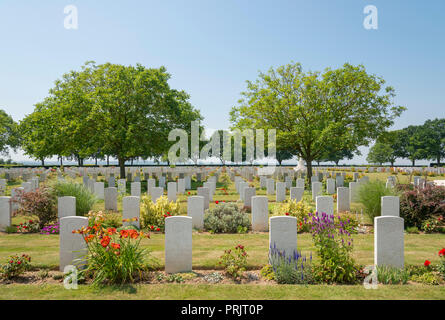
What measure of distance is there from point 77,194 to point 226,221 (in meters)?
Result: 5.88

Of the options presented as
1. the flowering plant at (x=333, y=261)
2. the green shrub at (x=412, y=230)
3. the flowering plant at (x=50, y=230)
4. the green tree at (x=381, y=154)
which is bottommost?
the green shrub at (x=412, y=230)

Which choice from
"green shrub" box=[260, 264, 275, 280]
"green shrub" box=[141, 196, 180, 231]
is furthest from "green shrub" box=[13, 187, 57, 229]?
"green shrub" box=[260, 264, 275, 280]

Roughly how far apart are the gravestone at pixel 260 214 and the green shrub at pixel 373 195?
4.26 metres

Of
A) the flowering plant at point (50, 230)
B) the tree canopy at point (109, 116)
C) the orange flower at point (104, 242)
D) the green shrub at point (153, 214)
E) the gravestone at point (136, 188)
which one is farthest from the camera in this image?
the tree canopy at point (109, 116)

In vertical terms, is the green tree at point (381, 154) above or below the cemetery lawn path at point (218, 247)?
above

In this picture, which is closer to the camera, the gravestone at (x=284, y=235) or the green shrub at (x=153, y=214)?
the gravestone at (x=284, y=235)

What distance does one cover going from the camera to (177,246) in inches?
233

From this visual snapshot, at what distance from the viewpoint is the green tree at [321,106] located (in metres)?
22.7

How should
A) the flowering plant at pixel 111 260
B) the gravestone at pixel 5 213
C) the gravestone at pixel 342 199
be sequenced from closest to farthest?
1. the flowering plant at pixel 111 260
2. the gravestone at pixel 5 213
3. the gravestone at pixel 342 199

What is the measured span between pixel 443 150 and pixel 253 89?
85213 mm

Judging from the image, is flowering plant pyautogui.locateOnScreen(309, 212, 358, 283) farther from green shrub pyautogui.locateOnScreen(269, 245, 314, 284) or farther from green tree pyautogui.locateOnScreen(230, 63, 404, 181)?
green tree pyautogui.locateOnScreen(230, 63, 404, 181)

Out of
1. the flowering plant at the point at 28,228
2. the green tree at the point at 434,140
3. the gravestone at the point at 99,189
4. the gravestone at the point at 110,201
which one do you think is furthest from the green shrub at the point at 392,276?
the green tree at the point at 434,140

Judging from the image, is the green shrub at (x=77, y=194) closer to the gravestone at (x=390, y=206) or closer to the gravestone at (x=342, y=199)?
the gravestone at (x=342, y=199)
